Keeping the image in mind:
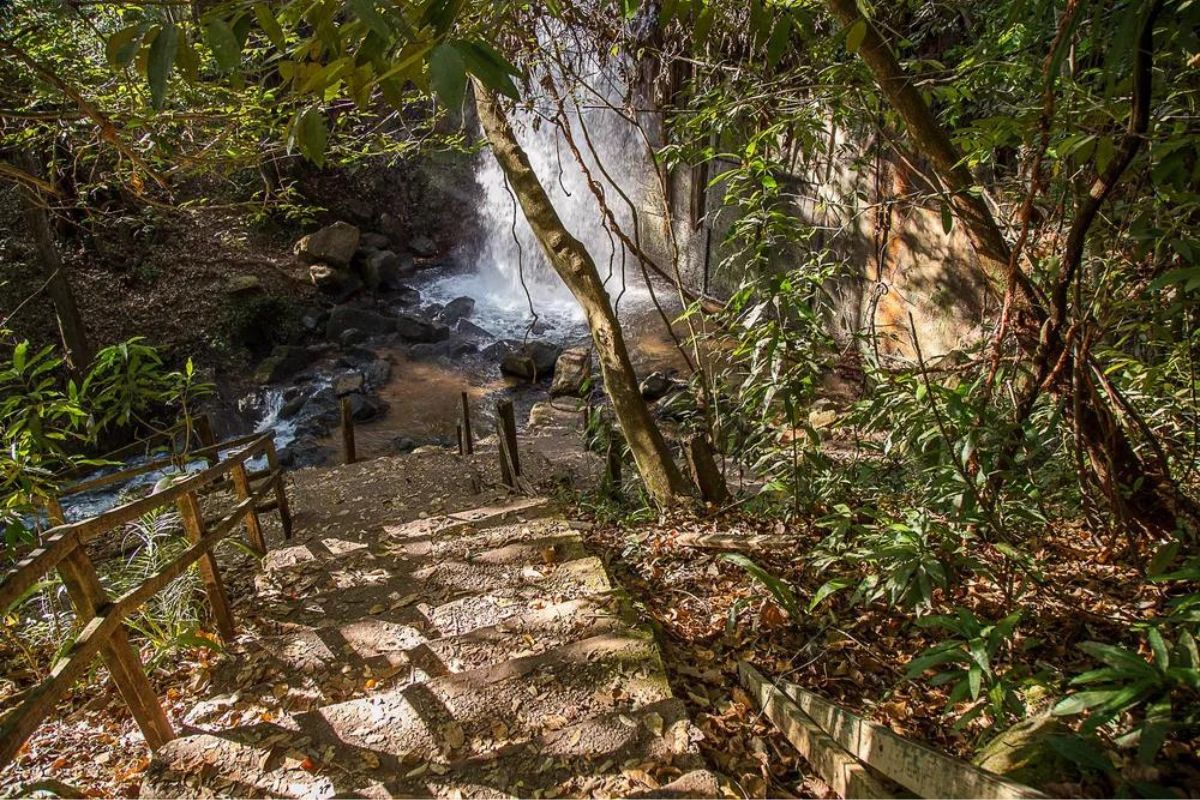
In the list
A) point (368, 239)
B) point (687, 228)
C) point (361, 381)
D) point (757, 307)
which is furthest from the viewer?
point (368, 239)

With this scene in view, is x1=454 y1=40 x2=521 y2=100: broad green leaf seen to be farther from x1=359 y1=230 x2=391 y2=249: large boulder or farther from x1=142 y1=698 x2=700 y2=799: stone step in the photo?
x1=359 y1=230 x2=391 y2=249: large boulder

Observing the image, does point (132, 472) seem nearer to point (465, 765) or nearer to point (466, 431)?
point (465, 765)

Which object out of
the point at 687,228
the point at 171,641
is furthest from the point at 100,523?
the point at 687,228

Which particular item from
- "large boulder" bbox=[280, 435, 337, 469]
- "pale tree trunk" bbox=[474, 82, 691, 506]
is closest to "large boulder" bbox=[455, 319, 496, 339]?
"large boulder" bbox=[280, 435, 337, 469]

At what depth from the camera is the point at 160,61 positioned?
1.10 m

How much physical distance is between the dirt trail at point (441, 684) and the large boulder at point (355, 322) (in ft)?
32.0

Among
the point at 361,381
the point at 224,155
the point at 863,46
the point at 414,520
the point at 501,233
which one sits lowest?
the point at 414,520

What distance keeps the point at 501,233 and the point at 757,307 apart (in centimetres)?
1491

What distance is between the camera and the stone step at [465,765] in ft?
6.12

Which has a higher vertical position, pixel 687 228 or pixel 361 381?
pixel 687 228

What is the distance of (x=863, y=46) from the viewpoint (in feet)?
8.25

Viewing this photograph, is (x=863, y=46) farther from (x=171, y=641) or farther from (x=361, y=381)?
(x=361, y=381)

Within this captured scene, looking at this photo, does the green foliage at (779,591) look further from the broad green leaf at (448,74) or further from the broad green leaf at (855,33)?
the broad green leaf at (448,74)

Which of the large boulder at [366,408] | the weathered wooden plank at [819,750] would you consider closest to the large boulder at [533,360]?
the large boulder at [366,408]
